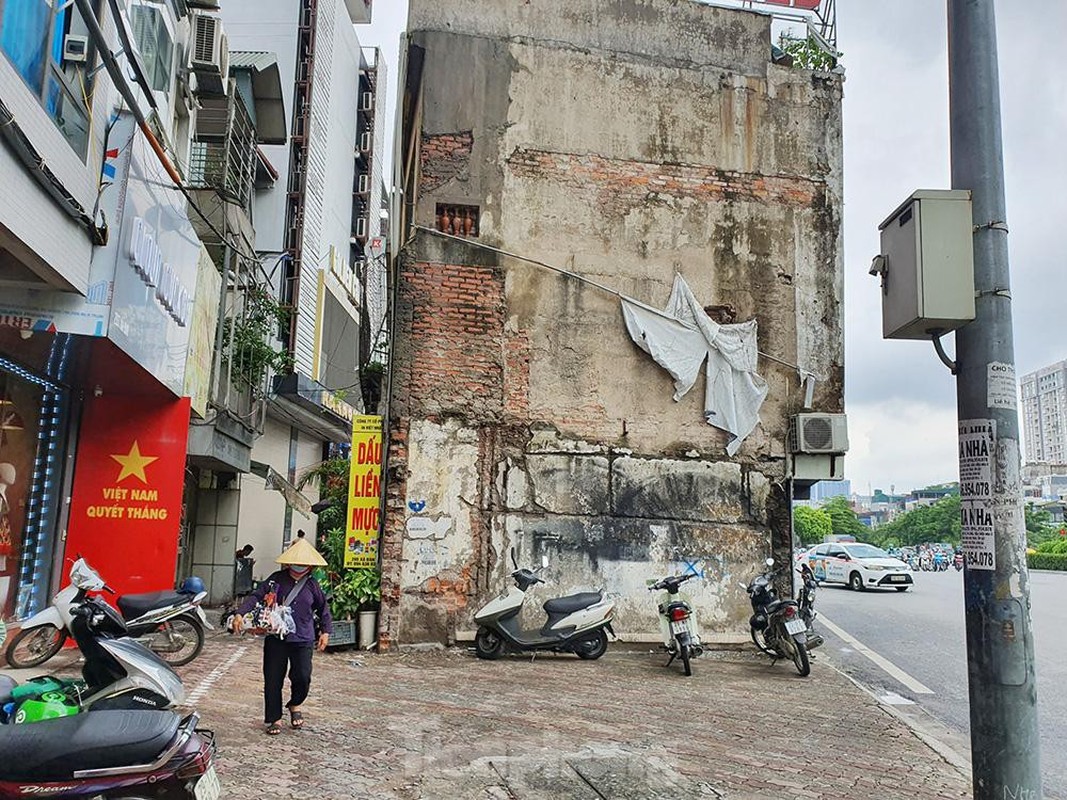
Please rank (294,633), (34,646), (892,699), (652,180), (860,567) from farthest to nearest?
1. (860,567)
2. (652,180)
3. (892,699)
4. (34,646)
5. (294,633)

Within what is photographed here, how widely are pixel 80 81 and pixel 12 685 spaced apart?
6.15 metres

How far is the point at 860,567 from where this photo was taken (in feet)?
76.7

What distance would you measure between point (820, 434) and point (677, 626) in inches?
145

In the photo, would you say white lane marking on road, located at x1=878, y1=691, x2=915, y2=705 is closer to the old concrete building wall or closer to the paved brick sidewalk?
the paved brick sidewalk

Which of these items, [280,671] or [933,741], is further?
[933,741]

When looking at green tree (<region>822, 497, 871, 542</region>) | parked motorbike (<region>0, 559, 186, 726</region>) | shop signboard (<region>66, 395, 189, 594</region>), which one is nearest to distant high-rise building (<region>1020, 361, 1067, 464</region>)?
green tree (<region>822, 497, 871, 542</region>)

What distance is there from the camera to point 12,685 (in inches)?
160

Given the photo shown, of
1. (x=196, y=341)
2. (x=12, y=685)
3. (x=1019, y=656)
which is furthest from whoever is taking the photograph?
(x=196, y=341)

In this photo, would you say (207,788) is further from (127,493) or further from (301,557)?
(127,493)

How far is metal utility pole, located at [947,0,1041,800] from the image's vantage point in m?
3.37

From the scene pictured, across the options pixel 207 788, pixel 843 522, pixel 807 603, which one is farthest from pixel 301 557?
pixel 843 522

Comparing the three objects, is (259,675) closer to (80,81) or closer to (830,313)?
(80,81)

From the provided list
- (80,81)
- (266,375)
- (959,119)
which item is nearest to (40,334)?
(80,81)

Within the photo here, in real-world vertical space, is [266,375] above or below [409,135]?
below
